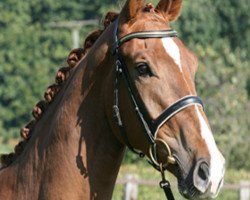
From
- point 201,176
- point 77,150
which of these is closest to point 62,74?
→ point 77,150

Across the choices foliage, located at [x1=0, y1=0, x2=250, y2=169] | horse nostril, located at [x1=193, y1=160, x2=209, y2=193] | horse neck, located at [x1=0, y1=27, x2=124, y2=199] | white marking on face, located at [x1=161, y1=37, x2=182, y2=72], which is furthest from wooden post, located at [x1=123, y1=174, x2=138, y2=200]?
foliage, located at [x1=0, y1=0, x2=250, y2=169]

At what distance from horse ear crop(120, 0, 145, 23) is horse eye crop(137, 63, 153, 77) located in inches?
12.7

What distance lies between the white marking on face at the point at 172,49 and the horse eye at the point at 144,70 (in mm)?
139

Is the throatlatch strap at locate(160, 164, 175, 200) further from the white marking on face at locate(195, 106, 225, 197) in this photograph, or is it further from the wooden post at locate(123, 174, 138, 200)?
the wooden post at locate(123, 174, 138, 200)

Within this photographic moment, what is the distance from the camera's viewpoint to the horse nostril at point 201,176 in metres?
4.45

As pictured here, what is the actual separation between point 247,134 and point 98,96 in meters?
22.5

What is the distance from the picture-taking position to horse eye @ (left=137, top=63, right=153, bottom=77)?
4.75 metres

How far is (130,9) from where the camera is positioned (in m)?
4.93

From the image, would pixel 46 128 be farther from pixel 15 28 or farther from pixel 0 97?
pixel 15 28

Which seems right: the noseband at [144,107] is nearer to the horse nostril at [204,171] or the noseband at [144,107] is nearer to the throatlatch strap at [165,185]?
the throatlatch strap at [165,185]

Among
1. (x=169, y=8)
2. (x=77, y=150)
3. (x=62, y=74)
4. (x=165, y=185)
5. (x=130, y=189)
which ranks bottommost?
(x=130, y=189)

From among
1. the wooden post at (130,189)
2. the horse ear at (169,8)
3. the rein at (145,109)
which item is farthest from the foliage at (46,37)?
the rein at (145,109)

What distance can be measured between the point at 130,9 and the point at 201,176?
1047 mm

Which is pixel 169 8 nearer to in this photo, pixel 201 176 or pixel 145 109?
pixel 145 109
